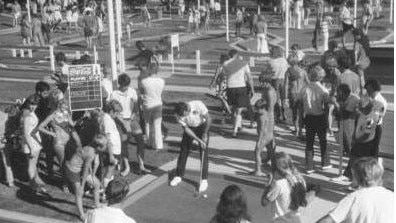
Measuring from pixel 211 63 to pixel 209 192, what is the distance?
44.1 ft

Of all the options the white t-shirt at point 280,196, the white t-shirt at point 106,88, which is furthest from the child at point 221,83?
the white t-shirt at point 280,196

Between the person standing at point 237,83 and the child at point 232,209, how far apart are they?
700 centimetres

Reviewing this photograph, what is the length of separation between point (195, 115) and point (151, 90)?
81.0 inches

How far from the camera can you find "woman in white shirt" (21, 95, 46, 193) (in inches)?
373

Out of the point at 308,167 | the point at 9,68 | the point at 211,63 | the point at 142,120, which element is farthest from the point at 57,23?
the point at 308,167

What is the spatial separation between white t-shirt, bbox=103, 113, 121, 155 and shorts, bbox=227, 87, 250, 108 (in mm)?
3451

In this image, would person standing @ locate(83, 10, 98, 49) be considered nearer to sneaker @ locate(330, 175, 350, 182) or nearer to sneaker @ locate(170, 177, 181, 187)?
sneaker @ locate(170, 177, 181, 187)

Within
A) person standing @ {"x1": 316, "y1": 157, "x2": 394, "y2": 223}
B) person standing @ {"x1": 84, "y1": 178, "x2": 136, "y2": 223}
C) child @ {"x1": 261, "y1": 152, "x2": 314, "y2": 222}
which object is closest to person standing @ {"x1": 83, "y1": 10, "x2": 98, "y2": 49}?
child @ {"x1": 261, "y1": 152, "x2": 314, "y2": 222}

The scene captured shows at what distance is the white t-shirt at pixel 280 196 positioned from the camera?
663 centimetres

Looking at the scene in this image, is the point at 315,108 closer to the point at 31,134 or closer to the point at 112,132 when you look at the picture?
the point at 112,132

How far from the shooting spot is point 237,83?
12500 millimetres

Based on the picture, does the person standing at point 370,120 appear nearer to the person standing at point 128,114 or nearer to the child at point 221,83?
the person standing at point 128,114

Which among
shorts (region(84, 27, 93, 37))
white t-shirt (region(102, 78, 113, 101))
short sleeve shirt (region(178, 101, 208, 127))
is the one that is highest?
shorts (region(84, 27, 93, 37))

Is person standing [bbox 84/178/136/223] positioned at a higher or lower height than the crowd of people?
lower
